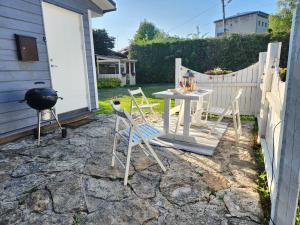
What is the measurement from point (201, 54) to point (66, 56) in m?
9.87

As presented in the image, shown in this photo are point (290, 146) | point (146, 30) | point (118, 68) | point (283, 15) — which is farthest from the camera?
point (146, 30)

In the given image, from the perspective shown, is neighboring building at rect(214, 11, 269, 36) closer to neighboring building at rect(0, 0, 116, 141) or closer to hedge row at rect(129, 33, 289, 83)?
hedge row at rect(129, 33, 289, 83)

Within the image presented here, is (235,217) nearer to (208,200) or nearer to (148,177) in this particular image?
(208,200)

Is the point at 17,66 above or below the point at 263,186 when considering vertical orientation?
above

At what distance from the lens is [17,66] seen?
10.5 feet

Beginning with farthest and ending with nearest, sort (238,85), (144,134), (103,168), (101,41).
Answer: (101,41)
(238,85)
(103,168)
(144,134)

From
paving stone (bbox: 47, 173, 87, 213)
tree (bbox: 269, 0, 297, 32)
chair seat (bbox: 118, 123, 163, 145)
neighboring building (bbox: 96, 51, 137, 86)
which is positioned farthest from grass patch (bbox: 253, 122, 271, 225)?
tree (bbox: 269, 0, 297, 32)

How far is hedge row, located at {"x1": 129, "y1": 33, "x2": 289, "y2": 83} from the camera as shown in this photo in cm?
1093

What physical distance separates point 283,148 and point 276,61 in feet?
6.83

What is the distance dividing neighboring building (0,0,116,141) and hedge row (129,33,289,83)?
8.40 m

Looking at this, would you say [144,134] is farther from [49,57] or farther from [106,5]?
[106,5]

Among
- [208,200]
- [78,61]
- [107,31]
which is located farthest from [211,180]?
[107,31]

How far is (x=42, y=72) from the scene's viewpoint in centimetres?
365

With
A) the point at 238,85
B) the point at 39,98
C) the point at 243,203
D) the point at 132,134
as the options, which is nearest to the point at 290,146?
the point at 243,203
